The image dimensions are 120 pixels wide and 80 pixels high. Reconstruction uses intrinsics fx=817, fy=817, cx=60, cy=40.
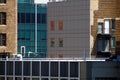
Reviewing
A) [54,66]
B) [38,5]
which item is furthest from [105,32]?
[38,5]

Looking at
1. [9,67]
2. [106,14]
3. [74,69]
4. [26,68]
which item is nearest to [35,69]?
[26,68]

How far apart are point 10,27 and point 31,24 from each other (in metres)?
26.6

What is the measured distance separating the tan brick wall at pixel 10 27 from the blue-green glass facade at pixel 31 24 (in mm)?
24397

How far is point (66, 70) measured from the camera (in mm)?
76000

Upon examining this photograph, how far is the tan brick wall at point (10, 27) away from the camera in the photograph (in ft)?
314

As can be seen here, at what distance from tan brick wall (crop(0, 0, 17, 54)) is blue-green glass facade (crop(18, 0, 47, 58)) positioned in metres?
24.4

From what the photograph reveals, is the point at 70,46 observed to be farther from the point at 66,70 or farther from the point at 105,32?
the point at 66,70

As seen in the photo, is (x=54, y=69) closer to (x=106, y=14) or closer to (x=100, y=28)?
(x=100, y=28)

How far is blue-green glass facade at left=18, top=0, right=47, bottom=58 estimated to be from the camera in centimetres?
12206

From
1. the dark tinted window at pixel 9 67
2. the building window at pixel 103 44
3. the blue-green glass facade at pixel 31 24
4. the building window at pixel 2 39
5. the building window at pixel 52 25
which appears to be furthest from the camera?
the blue-green glass facade at pixel 31 24

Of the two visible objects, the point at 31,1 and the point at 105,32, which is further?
the point at 31,1

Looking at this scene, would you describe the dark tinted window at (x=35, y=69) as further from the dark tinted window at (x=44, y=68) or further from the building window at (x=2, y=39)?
the building window at (x=2, y=39)

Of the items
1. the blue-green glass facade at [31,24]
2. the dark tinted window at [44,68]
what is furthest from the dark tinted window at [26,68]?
the blue-green glass facade at [31,24]

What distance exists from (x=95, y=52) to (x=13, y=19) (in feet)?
36.5
